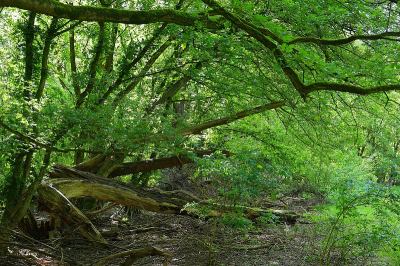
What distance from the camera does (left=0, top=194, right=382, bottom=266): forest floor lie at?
6141mm

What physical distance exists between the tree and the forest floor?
0.98 m

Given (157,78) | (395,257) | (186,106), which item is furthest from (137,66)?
(395,257)

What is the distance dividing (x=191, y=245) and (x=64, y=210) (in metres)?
2.55

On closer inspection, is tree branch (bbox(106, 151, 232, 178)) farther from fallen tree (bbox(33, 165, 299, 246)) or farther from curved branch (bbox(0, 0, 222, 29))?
curved branch (bbox(0, 0, 222, 29))

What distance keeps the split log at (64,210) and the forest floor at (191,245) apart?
201 mm

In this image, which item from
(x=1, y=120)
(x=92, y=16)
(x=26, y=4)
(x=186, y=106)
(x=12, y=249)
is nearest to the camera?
(x=26, y=4)

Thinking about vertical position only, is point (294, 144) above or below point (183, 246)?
above

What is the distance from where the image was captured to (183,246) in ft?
23.9

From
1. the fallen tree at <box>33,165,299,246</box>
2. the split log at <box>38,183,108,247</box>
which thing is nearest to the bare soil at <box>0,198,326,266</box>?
the split log at <box>38,183,108,247</box>

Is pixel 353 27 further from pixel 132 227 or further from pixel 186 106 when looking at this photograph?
pixel 132 227

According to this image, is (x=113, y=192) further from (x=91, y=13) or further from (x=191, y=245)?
(x=91, y=13)

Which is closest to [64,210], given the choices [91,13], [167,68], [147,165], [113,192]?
[113,192]

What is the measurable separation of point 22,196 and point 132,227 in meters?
3.55

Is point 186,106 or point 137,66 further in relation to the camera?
point 186,106
